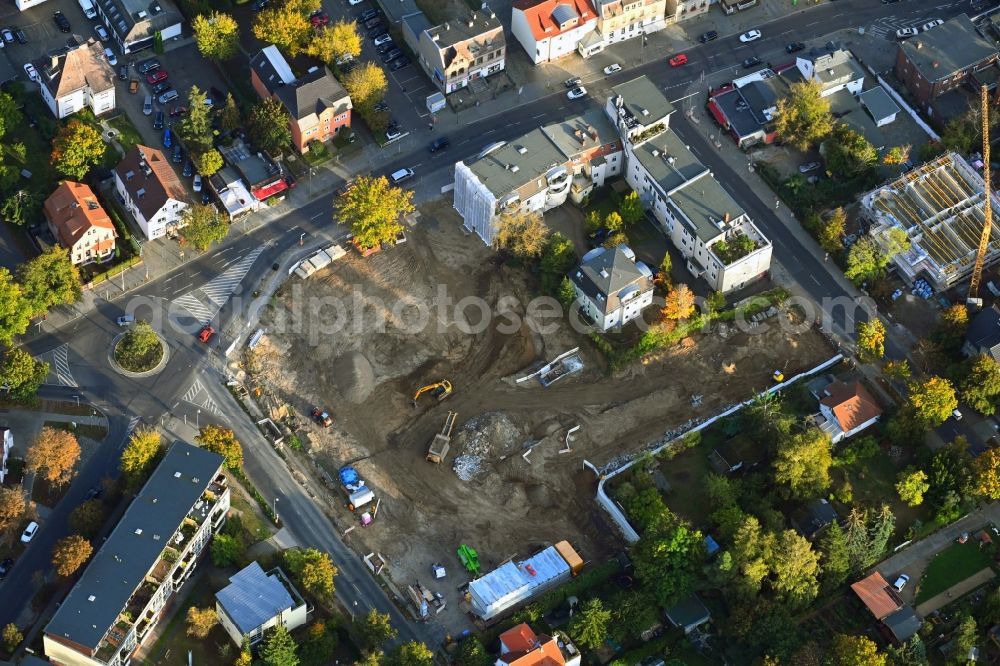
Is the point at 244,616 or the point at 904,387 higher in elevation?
the point at 244,616

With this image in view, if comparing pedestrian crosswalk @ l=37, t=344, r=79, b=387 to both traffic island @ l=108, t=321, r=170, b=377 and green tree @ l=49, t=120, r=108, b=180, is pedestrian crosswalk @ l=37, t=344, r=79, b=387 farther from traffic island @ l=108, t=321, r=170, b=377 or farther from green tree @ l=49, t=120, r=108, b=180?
green tree @ l=49, t=120, r=108, b=180

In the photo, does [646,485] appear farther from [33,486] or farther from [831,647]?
[33,486]

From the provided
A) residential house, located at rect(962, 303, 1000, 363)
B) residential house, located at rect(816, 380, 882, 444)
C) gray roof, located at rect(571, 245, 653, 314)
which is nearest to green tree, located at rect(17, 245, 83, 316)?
gray roof, located at rect(571, 245, 653, 314)

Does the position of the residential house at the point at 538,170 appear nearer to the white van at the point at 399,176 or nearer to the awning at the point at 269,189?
the white van at the point at 399,176

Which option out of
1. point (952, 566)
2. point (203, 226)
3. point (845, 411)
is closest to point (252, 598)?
point (203, 226)

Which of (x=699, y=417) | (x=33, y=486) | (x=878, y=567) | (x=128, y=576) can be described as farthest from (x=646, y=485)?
(x=33, y=486)
